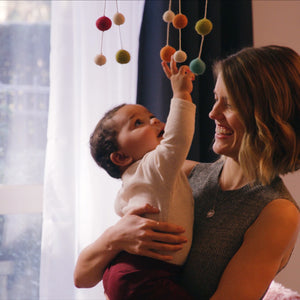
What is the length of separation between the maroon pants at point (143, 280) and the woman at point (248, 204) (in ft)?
0.11

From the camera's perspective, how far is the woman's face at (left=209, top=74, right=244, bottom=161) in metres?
1.20

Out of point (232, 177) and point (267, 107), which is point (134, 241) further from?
point (267, 107)

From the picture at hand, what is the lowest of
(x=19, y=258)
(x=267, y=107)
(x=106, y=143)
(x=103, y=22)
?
(x=19, y=258)

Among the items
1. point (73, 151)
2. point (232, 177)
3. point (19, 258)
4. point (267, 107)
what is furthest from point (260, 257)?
point (19, 258)

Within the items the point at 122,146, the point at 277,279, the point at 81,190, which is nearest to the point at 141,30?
the point at 81,190

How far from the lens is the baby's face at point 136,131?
1.40 meters

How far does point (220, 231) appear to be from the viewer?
1206 mm

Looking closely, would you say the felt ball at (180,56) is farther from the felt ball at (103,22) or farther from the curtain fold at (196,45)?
the curtain fold at (196,45)

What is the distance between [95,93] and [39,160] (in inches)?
17.6

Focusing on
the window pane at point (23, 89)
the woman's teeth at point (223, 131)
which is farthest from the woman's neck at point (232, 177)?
the window pane at point (23, 89)

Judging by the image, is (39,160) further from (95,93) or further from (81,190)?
(95,93)

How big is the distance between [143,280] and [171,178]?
0.30 m

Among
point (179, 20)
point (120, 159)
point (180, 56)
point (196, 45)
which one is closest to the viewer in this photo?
point (180, 56)

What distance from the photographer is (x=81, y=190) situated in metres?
2.05
